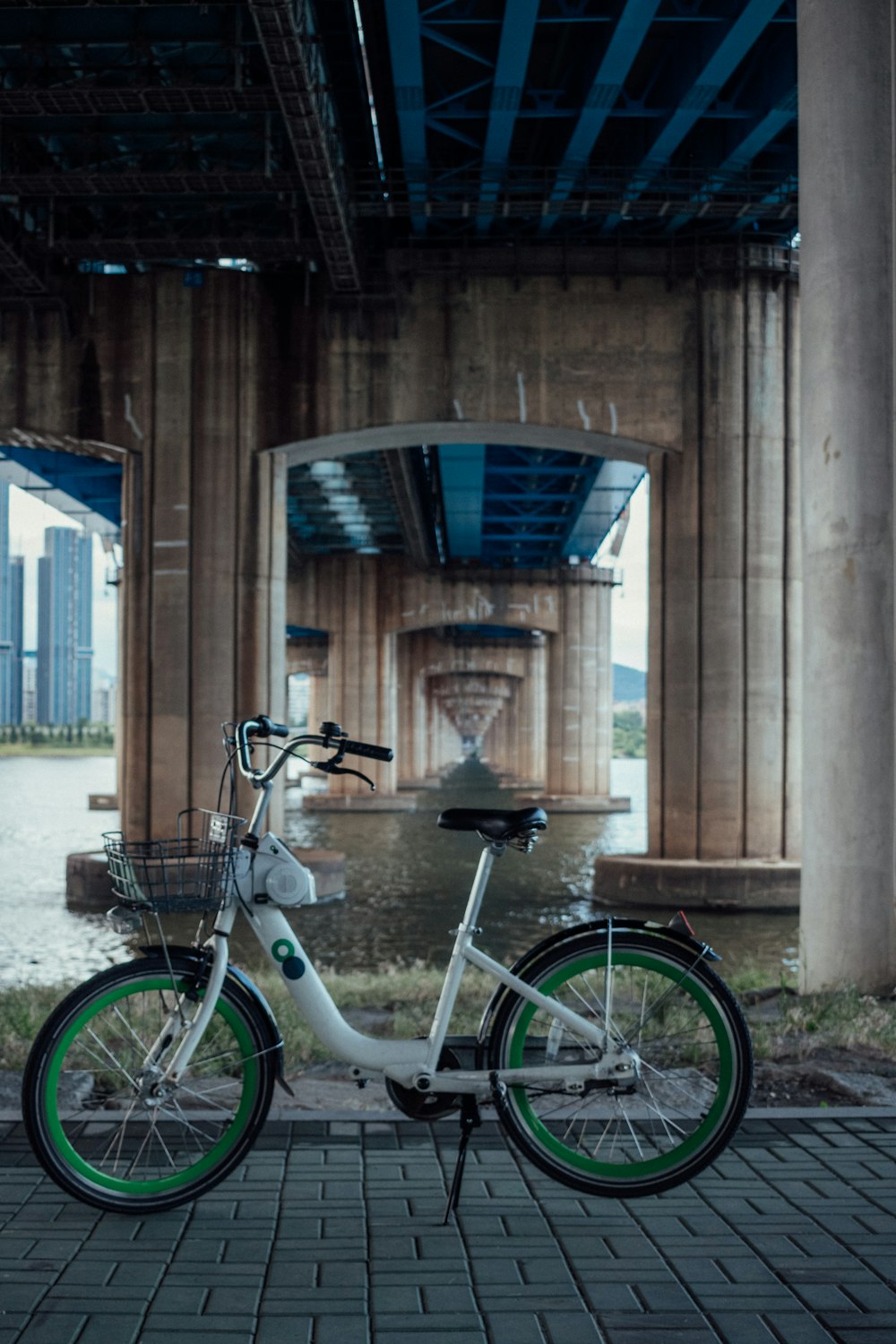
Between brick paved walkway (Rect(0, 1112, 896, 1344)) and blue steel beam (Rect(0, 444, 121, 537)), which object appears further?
blue steel beam (Rect(0, 444, 121, 537))

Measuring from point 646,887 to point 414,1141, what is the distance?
1363 centimetres

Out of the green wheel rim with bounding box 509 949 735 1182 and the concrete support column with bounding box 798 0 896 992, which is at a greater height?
the concrete support column with bounding box 798 0 896 992

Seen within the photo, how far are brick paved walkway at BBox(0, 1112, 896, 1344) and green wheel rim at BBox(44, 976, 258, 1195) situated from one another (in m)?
0.10

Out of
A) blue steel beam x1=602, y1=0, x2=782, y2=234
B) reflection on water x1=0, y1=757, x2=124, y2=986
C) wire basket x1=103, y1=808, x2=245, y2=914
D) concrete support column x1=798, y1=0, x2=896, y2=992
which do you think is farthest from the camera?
reflection on water x1=0, y1=757, x2=124, y2=986

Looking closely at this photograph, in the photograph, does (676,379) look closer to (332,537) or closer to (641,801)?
(332,537)

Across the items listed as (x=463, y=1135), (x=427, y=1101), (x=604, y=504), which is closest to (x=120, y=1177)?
(x=427, y=1101)

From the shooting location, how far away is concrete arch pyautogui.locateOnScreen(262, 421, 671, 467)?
18.2 m

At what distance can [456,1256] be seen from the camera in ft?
11.1

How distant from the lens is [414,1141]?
4.41 metres

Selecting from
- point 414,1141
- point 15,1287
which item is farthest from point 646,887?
point 15,1287

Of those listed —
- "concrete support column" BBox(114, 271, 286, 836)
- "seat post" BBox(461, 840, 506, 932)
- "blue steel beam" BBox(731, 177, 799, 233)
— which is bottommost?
Result: "seat post" BBox(461, 840, 506, 932)

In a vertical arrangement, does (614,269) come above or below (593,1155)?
above

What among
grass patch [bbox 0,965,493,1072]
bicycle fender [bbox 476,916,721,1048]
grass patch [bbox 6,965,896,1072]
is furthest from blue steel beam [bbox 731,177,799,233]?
bicycle fender [bbox 476,916,721,1048]

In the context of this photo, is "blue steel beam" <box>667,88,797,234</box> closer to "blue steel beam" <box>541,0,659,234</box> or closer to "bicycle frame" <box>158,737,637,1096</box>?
"blue steel beam" <box>541,0,659,234</box>
